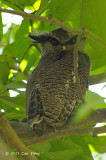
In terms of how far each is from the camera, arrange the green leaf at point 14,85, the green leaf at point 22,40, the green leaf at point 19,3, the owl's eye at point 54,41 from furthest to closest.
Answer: the owl's eye at point 54,41 < the green leaf at point 22,40 < the green leaf at point 14,85 < the green leaf at point 19,3

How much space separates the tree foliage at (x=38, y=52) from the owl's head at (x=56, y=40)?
10 centimetres

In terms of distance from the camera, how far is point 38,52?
3188mm

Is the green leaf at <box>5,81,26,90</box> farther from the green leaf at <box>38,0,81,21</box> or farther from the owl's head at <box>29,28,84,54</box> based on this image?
the green leaf at <box>38,0,81,21</box>

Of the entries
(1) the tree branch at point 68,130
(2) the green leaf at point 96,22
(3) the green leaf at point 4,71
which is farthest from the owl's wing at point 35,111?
(2) the green leaf at point 96,22

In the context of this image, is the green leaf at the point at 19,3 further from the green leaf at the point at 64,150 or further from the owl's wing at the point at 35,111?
the green leaf at the point at 64,150

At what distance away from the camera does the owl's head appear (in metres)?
2.79

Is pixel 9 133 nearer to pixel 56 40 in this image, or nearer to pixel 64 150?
pixel 64 150

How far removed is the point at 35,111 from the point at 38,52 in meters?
1.20

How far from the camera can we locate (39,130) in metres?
2.19

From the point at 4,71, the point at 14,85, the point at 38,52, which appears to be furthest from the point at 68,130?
the point at 38,52

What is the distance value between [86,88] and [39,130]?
0.63m

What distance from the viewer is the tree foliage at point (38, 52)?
112 cm

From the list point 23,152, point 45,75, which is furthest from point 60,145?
point 23,152

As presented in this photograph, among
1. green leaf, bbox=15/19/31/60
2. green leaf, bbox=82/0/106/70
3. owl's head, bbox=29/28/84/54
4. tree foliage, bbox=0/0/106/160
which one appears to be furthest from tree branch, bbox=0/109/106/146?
owl's head, bbox=29/28/84/54
